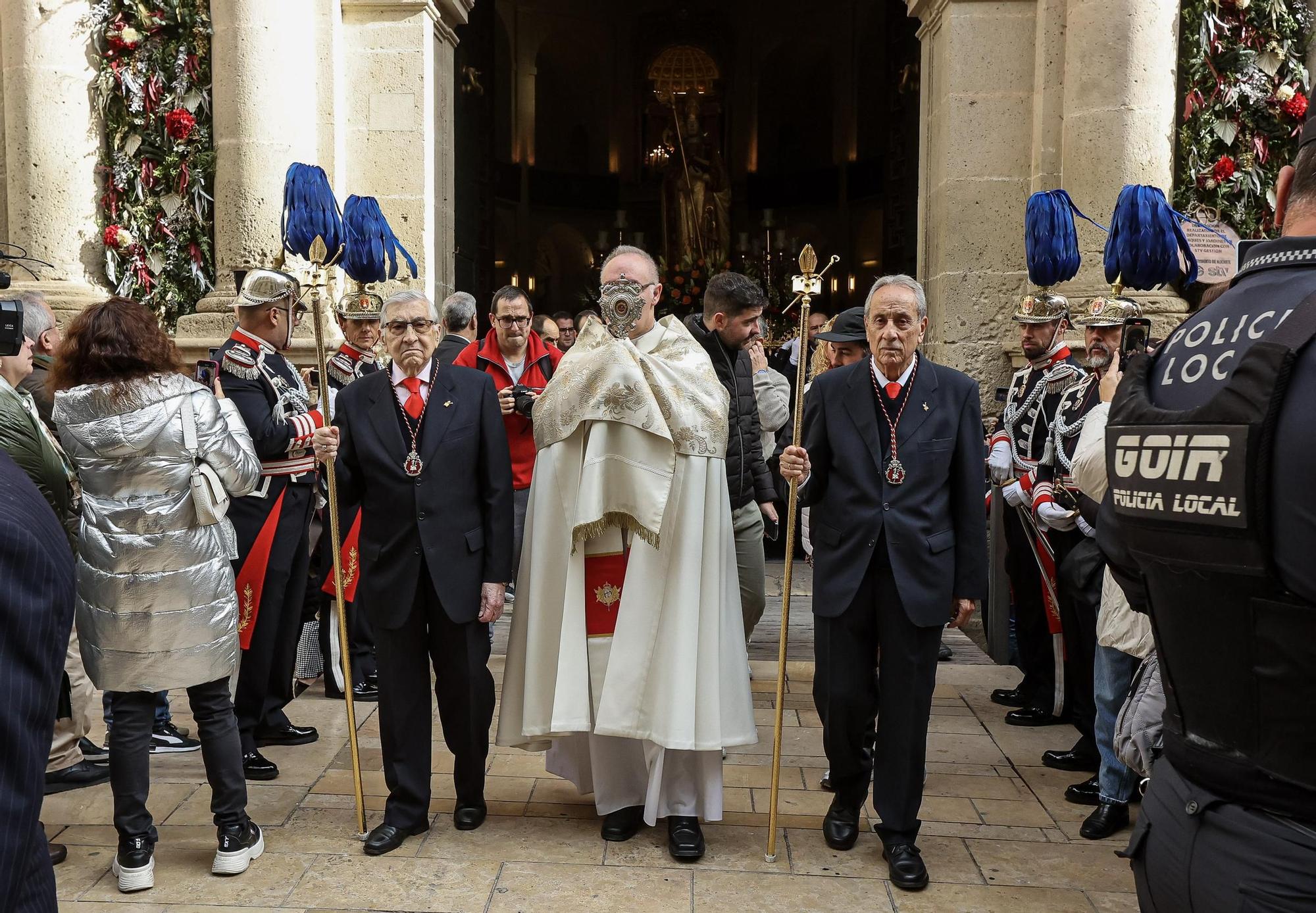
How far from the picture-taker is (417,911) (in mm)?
3412

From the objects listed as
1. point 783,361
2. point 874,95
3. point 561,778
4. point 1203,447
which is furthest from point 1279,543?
point 874,95

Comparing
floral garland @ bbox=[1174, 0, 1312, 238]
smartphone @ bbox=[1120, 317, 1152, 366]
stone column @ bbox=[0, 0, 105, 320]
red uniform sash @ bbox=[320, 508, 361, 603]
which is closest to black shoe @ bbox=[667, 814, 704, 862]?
smartphone @ bbox=[1120, 317, 1152, 366]

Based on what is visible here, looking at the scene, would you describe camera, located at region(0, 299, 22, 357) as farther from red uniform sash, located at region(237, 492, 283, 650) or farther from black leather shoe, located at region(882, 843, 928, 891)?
black leather shoe, located at region(882, 843, 928, 891)

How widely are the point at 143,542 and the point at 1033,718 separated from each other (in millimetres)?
3840

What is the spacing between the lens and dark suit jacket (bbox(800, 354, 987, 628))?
3.72m

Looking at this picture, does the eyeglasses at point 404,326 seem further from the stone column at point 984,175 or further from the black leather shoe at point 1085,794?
the stone column at point 984,175

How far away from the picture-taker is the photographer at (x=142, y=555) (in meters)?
3.56

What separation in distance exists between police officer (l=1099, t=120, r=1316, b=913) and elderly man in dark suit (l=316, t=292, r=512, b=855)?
2483 mm

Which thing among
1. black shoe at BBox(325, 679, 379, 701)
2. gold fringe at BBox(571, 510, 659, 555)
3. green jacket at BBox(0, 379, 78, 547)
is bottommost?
black shoe at BBox(325, 679, 379, 701)

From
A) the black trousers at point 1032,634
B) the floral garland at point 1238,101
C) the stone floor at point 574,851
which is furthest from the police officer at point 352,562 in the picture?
the floral garland at point 1238,101

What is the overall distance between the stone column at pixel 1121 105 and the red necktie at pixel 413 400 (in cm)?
481

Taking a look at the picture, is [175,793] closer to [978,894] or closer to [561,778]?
[561,778]

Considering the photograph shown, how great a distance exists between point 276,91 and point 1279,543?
7435 mm

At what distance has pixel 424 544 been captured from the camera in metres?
3.89
